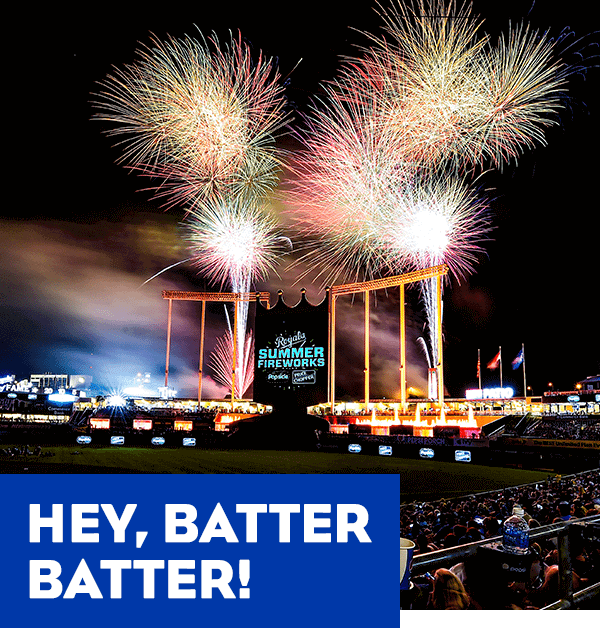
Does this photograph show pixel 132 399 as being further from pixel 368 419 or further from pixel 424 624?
pixel 424 624

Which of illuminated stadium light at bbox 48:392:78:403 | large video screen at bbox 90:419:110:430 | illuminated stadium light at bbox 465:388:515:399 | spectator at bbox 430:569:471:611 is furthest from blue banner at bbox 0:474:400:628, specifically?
illuminated stadium light at bbox 48:392:78:403

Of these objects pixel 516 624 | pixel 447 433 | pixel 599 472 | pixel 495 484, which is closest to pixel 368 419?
pixel 447 433

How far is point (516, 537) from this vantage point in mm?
2699

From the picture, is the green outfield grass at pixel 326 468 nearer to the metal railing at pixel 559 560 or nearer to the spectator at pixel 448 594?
the metal railing at pixel 559 560

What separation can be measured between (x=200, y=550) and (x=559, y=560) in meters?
1.96

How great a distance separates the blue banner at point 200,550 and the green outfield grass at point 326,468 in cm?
1885

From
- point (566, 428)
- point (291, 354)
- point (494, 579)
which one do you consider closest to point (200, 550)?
point (494, 579)

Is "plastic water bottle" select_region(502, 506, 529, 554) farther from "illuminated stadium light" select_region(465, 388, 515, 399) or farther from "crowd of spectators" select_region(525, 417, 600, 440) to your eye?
"illuminated stadium light" select_region(465, 388, 515, 399)

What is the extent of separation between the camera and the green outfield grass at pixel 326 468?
77.2 ft

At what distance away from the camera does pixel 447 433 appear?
149ft

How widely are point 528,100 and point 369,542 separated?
25710 millimetres

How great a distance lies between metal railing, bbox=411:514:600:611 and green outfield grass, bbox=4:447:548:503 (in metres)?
18.0

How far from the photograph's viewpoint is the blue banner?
2303mm

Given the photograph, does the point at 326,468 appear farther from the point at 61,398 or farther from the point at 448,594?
the point at 61,398
